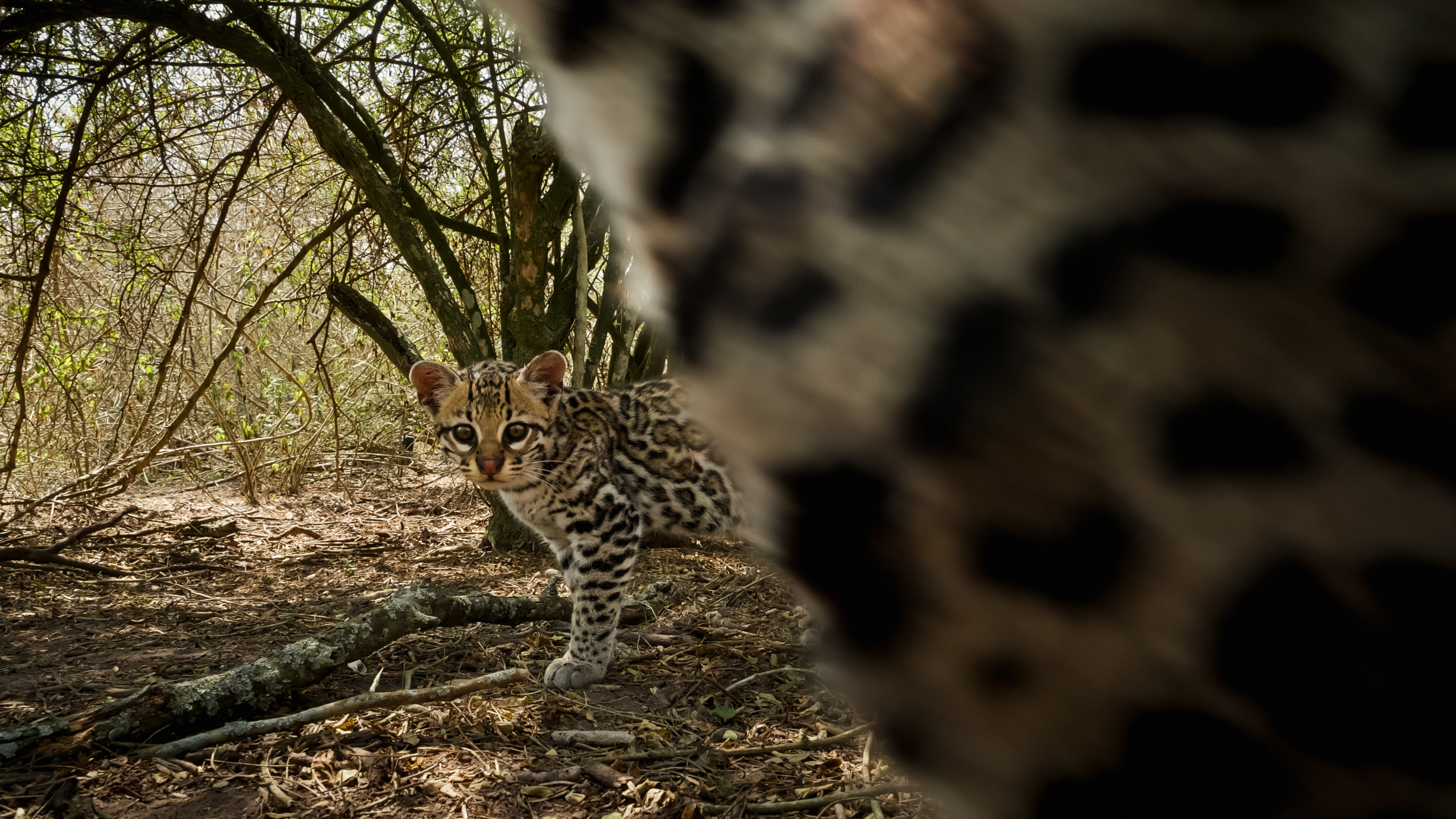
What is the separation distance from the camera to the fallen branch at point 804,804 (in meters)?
2.47

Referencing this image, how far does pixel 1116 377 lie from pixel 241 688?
11.0 ft

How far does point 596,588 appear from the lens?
389 cm

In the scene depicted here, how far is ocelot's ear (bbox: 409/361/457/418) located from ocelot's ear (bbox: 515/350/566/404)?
0.34 meters

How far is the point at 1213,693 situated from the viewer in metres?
0.23

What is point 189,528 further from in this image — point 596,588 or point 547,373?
point 596,588

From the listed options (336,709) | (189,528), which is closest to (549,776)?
(336,709)

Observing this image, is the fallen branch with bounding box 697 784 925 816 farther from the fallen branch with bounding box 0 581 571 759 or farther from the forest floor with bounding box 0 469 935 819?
the fallen branch with bounding box 0 581 571 759

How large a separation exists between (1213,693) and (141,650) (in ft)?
15.9

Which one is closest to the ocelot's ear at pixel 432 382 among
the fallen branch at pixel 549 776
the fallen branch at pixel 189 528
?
the fallen branch at pixel 549 776

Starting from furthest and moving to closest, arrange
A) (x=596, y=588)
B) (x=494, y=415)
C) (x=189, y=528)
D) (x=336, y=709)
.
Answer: (x=189, y=528) < (x=494, y=415) < (x=596, y=588) < (x=336, y=709)

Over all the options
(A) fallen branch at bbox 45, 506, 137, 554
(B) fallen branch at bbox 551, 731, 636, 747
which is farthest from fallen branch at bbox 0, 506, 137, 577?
(B) fallen branch at bbox 551, 731, 636, 747

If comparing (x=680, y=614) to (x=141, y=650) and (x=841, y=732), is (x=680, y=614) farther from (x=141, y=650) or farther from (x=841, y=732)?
(x=141, y=650)

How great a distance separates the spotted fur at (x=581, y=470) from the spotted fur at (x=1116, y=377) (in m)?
3.61

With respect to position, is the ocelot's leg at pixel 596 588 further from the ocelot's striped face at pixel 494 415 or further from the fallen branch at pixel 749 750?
the fallen branch at pixel 749 750
